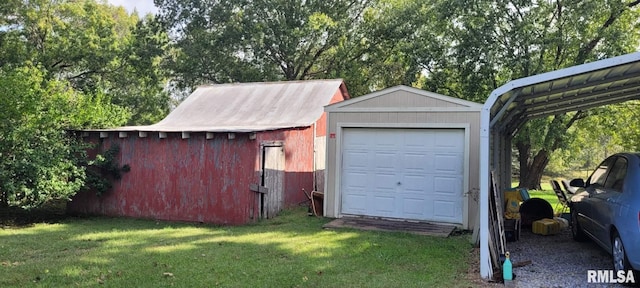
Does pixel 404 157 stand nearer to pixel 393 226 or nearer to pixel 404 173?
pixel 404 173

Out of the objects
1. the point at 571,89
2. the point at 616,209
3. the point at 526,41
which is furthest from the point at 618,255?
the point at 526,41

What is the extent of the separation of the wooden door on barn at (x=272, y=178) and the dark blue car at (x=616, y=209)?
607 centimetres

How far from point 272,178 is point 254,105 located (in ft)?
19.2

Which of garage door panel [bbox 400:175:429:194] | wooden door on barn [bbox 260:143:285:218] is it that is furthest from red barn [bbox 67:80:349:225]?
garage door panel [bbox 400:175:429:194]

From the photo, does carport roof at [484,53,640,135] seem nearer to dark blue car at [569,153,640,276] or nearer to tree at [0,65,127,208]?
dark blue car at [569,153,640,276]

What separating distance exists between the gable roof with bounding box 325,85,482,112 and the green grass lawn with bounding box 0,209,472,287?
255 cm

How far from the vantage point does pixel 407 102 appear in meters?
8.95

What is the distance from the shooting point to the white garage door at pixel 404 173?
8.77 meters

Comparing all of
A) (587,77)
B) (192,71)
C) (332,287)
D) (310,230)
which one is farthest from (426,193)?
(192,71)

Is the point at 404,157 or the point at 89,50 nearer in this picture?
the point at 404,157

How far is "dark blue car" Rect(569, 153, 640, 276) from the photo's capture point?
4.57 metres

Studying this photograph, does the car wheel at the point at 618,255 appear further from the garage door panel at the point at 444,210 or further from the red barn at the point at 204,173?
the red barn at the point at 204,173

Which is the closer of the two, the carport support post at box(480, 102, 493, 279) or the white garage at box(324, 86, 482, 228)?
the carport support post at box(480, 102, 493, 279)

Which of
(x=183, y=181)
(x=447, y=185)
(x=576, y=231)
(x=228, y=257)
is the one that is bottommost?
(x=228, y=257)
